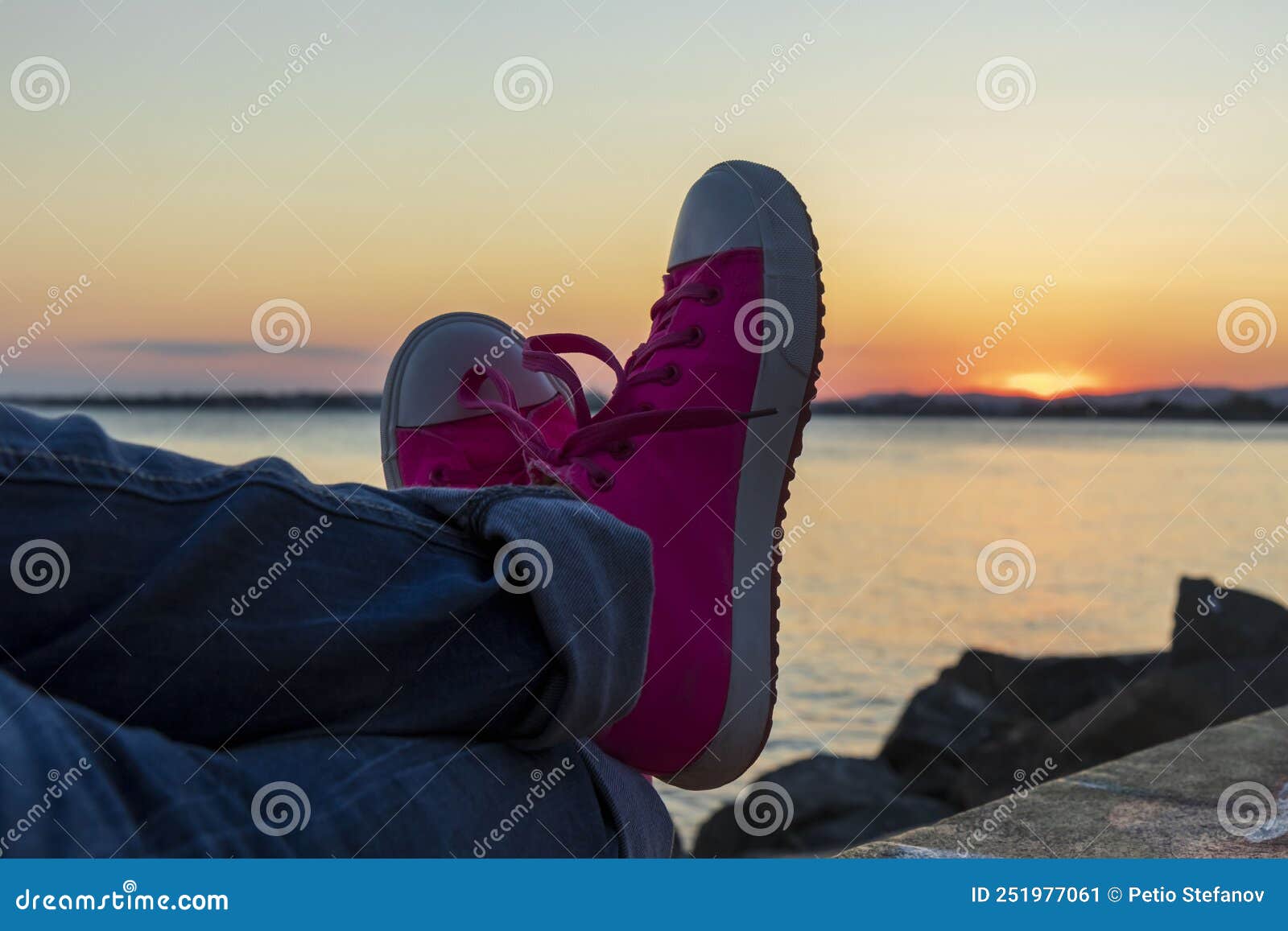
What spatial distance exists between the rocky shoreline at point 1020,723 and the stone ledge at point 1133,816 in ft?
7.77

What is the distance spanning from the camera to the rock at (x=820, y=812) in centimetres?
487

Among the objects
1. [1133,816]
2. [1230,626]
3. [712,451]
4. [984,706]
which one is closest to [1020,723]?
[984,706]

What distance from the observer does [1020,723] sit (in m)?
5.75

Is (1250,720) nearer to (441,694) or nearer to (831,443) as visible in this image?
(441,694)

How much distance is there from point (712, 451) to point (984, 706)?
15.5 feet

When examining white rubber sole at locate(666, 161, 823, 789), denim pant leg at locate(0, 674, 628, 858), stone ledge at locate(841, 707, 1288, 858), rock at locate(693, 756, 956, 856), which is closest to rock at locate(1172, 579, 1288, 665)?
rock at locate(693, 756, 956, 856)

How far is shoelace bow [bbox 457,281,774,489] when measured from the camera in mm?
1649

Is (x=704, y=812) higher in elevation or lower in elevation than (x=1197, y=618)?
lower

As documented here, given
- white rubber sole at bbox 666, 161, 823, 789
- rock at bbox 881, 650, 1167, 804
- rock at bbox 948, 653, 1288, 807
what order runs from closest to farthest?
white rubber sole at bbox 666, 161, 823, 789 < rock at bbox 948, 653, 1288, 807 < rock at bbox 881, 650, 1167, 804

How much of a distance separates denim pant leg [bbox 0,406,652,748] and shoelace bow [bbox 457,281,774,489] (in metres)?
0.60

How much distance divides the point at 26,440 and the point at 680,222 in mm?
1583

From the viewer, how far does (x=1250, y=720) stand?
2041 millimetres

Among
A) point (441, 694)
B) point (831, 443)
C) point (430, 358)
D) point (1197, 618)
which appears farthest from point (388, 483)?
point (831, 443)

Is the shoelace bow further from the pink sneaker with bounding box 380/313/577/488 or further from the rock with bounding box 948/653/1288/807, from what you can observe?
the rock with bounding box 948/653/1288/807
